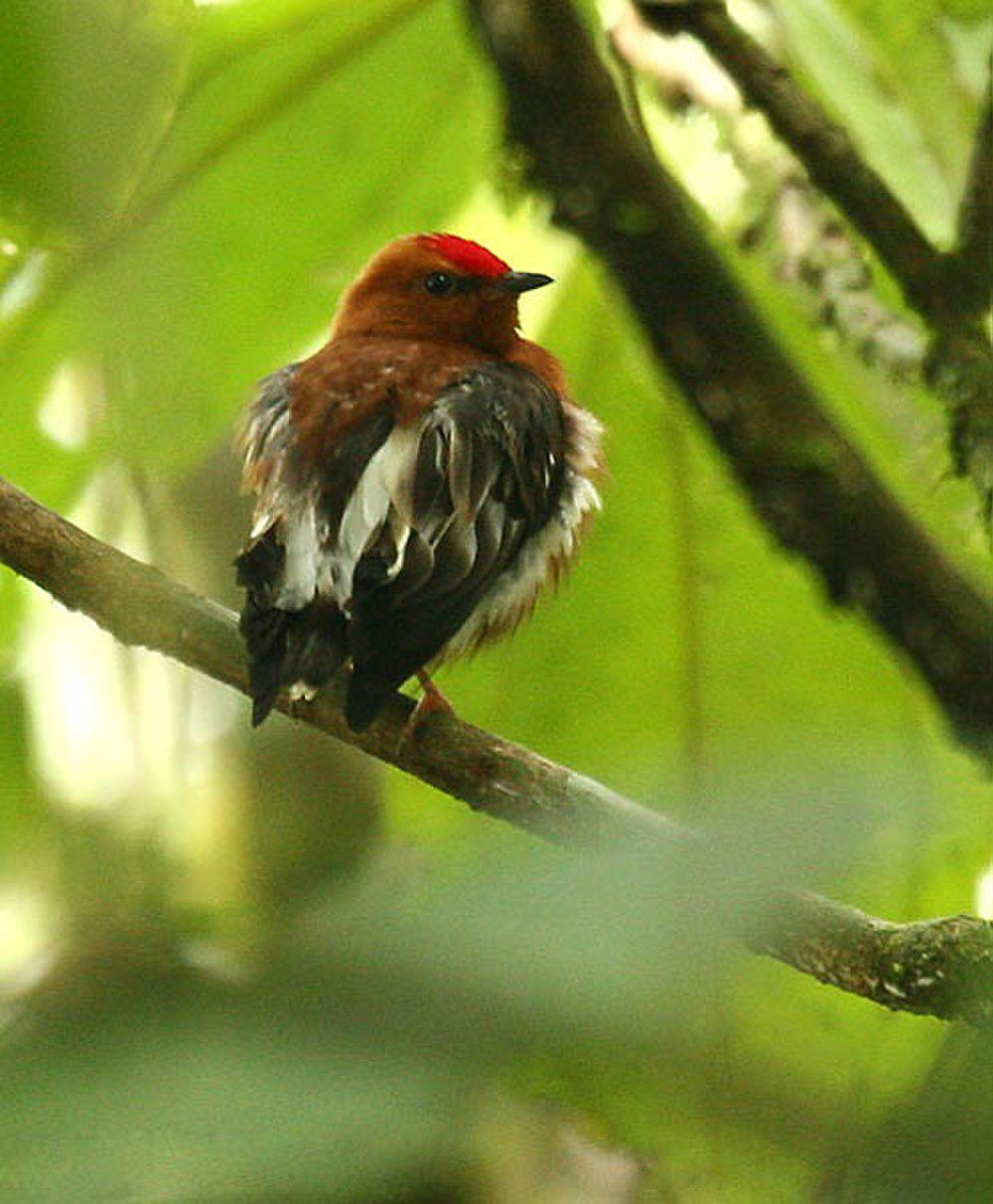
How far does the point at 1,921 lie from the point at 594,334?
95.8 inches

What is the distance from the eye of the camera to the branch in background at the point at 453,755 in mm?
1825

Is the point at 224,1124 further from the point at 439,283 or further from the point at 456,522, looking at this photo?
the point at 439,283

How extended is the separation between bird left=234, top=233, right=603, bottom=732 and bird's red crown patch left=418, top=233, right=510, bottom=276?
155mm

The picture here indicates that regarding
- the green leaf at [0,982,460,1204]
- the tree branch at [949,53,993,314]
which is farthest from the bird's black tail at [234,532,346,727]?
the green leaf at [0,982,460,1204]

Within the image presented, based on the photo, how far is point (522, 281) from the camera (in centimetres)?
407

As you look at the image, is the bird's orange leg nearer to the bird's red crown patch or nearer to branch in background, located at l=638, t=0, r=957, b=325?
branch in background, located at l=638, t=0, r=957, b=325

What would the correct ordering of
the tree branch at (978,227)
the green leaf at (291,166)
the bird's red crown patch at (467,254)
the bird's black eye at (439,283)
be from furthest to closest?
the bird's black eye at (439,283)
the bird's red crown patch at (467,254)
the green leaf at (291,166)
the tree branch at (978,227)

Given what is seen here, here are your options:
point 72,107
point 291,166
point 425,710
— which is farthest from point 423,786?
point 72,107

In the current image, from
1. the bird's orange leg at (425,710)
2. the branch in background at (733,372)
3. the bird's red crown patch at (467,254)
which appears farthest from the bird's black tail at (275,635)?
the bird's red crown patch at (467,254)

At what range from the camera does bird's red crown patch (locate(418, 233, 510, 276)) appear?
4535mm

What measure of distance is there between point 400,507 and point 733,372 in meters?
0.66

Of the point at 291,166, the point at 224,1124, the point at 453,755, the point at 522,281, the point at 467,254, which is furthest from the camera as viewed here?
the point at 467,254

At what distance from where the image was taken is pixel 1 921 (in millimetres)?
1379

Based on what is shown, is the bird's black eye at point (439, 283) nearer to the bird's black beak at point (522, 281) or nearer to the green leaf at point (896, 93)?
the bird's black beak at point (522, 281)
